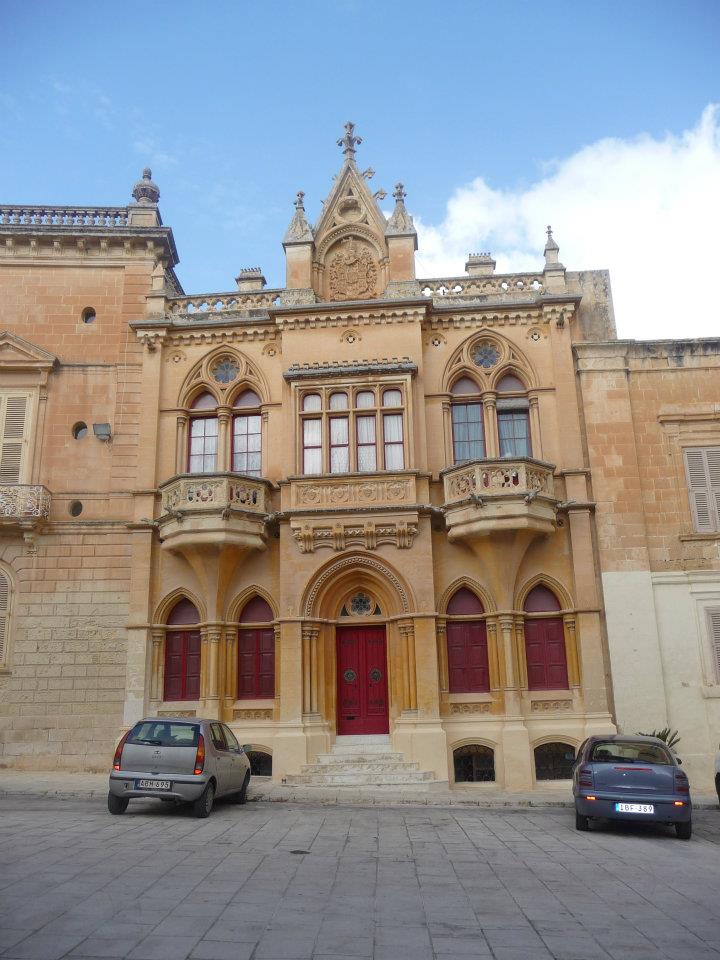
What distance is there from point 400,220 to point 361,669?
1235 cm

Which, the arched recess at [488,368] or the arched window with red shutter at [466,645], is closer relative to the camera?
the arched window with red shutter at [466,645]

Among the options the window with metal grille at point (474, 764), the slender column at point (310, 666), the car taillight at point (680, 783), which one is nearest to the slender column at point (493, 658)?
the window with metal grille at point (474, 764)

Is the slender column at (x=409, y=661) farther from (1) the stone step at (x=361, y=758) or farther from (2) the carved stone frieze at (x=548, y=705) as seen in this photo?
(2) the carved stone frieze at (x=548, y=705)

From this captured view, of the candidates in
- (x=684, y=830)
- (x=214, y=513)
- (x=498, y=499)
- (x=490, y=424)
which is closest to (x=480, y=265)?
(x=490, y=424)

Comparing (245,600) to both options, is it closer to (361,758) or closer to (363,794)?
(361,758)

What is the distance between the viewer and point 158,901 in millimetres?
7535

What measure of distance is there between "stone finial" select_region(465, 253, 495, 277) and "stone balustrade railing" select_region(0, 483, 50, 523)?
44.0 ft

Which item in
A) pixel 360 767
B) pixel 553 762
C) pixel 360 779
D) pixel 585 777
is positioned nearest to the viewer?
pixel 585 777

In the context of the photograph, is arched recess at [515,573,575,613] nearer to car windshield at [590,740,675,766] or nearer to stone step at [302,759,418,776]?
stone step at [302,759,418,776]

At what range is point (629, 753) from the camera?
12625mm

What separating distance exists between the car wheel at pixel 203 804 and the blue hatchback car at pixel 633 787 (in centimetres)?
588

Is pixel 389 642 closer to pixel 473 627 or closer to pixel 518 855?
pixel 473 627

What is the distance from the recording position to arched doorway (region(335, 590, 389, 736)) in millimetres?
19844

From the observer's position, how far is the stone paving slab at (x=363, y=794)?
15.7 m
